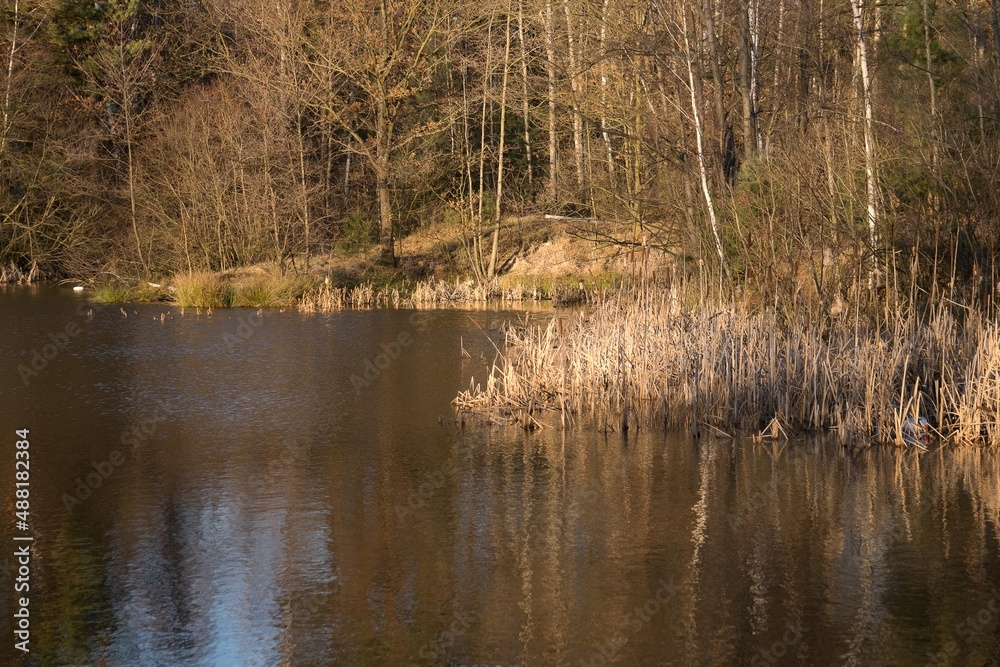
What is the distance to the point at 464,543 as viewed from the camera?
652 cm

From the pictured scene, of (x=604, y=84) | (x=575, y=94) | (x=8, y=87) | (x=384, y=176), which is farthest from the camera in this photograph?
(x=8, y=87)

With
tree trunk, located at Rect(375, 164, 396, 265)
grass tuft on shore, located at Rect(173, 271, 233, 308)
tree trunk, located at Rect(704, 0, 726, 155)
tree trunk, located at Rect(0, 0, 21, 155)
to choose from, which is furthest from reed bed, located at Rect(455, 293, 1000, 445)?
tree trunk, located at Rect(0, 0, 21, 155)

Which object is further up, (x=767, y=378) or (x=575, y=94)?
(x=575, y=94)

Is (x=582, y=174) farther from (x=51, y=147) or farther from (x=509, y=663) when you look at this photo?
(x=509, y=663)

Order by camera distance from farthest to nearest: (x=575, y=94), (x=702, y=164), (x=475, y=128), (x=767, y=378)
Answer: (x=475, y=128)
(x=575, y=94)
(x=702, y=164)
(x=767, y=378)

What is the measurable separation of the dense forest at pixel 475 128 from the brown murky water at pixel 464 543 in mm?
4082

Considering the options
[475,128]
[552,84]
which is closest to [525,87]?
[552,84]

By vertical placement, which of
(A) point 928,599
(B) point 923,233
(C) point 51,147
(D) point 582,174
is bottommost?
(A) point 928,599

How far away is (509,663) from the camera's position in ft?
15.8

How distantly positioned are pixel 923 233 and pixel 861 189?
1110mm

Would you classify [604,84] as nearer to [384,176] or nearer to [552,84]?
[552,84]

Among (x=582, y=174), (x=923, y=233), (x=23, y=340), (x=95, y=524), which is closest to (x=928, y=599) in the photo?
(x=95, y=524)

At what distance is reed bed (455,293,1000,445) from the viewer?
30.5 feet

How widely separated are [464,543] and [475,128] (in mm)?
28558
